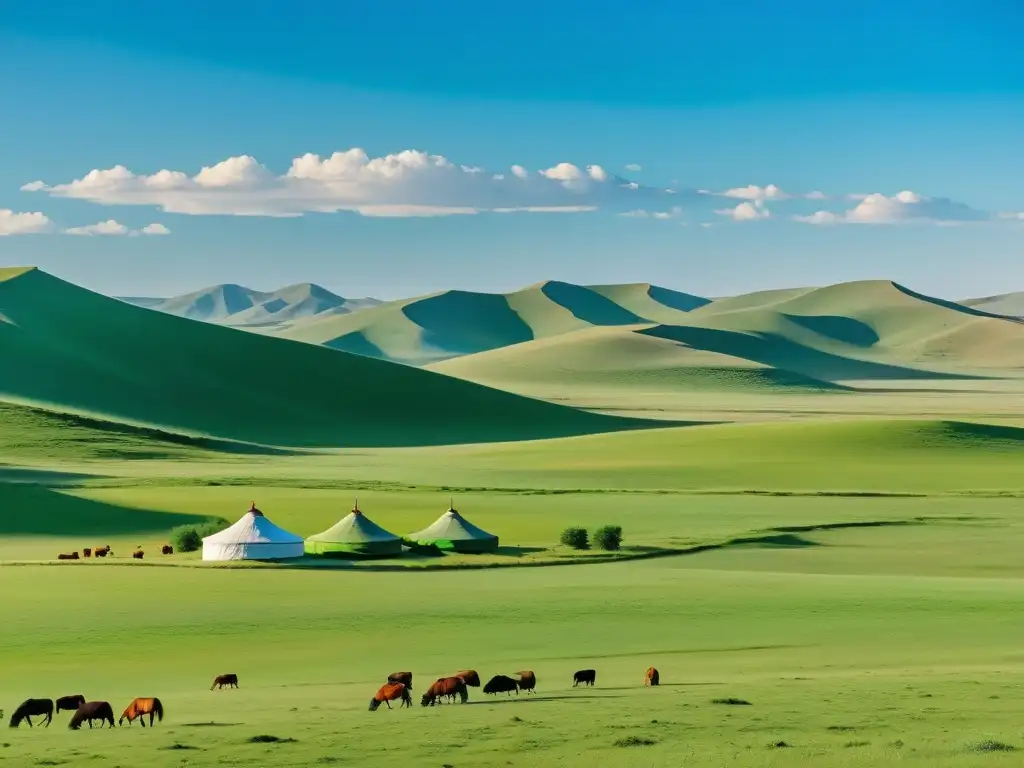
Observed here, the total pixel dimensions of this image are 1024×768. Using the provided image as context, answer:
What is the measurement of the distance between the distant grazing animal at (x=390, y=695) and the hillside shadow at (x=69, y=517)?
39.9m

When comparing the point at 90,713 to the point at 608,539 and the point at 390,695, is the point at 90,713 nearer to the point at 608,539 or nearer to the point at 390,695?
the point at 390,695

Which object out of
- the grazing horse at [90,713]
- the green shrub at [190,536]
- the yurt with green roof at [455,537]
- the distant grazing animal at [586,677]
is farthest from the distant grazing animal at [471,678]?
the green shrub at [190,536]

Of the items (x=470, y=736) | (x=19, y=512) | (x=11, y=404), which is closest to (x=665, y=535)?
(x=19, y=512)

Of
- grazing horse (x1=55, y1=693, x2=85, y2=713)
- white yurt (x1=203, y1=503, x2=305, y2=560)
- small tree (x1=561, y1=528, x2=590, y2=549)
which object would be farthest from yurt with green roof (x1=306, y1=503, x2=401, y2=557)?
grazing horse (x1=55, y1=693, x2=85, y2=713)

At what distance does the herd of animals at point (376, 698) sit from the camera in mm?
26766

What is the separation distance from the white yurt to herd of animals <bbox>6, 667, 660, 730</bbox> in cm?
2323

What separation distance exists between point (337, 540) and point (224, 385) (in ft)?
362

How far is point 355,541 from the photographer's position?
184 ft

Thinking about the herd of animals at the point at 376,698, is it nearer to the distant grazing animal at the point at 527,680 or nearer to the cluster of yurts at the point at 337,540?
the distant grazing animal at the point at 527,680

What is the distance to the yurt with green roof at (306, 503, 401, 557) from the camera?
184 feet

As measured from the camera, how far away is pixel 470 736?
82.4 ft

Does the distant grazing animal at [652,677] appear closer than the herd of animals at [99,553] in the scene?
Yes

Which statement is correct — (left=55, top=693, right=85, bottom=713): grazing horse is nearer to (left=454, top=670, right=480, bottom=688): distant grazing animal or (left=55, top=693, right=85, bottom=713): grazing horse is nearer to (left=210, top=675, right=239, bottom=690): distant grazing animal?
(left=210, top=675, right=239, bottom=690): distant grazing animal

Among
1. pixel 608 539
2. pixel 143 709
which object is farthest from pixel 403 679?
pixel 608 539
